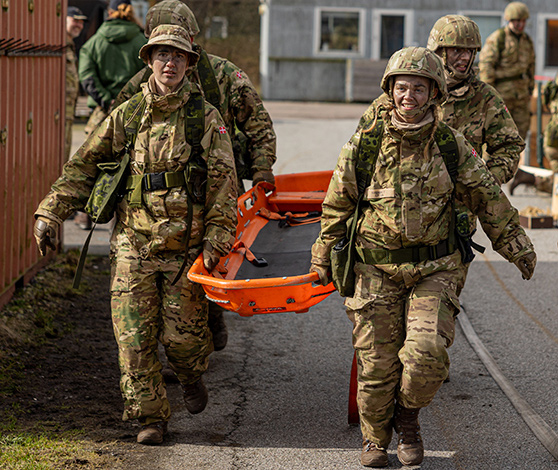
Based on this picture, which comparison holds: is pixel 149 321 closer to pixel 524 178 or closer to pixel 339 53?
pixel 524 178

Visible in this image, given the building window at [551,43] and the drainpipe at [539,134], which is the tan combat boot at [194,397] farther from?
the building window at [551,43]

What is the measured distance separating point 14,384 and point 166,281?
148cm

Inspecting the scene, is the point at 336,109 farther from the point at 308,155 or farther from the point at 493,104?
the point at 493,104

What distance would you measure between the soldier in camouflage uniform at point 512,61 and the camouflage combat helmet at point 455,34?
7.74 m

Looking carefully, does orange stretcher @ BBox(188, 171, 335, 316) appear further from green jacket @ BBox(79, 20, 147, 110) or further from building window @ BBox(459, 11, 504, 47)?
building window @ BBox(459, 11, 504, 47)

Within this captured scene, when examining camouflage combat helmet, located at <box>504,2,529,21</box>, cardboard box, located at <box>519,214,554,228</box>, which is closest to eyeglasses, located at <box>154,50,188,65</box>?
cardboard box, located at <box>519,214,554,228</box>

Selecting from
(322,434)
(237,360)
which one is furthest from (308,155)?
(322,434)

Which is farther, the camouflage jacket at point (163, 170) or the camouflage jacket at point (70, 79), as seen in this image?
the camouflage jacket at point (70, 79)

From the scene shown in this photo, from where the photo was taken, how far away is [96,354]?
269 inches

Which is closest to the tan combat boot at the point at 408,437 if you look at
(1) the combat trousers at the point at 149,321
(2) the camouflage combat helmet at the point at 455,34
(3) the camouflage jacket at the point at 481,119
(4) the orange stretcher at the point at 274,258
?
(4) the orange stretcher at the point at 274,258

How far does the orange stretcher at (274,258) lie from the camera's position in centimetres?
486

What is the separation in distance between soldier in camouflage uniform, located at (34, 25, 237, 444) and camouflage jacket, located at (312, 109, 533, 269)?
0.70 meters

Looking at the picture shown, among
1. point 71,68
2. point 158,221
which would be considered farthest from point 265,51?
point 158,221

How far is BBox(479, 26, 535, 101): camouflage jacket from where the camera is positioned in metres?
13.5
